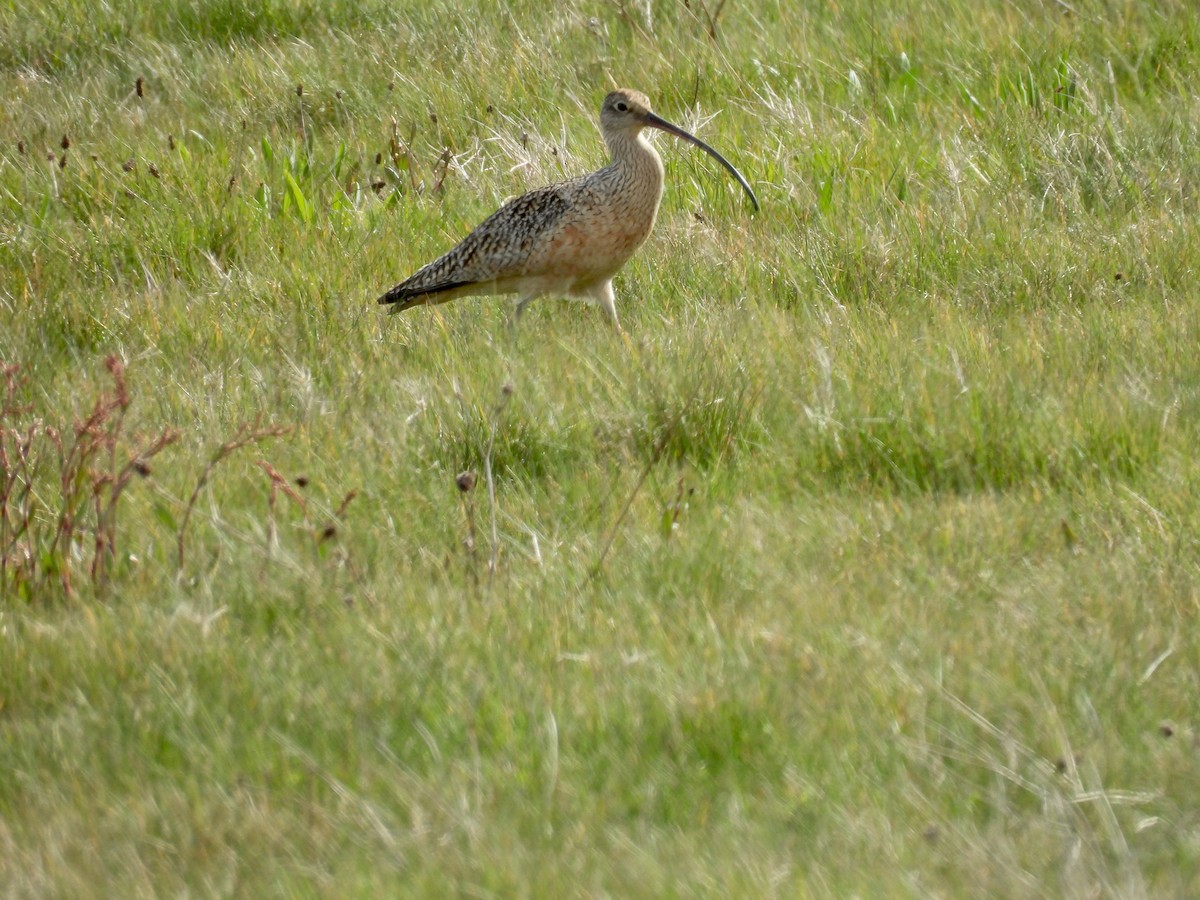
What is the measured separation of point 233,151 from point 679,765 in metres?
5.57

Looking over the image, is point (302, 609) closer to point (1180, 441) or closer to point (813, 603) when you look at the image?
point (813, 603)

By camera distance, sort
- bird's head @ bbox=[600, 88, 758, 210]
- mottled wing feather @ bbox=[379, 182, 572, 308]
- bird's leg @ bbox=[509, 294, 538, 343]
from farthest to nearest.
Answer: bird's head @ bbox=[600, 88, 758, 210] < mottled wing feather @ bbox=[379, 182, 572, 308] < bird's leg @ bbox=[509, 294, 538, 343]

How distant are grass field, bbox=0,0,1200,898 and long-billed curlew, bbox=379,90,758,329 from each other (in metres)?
0.14

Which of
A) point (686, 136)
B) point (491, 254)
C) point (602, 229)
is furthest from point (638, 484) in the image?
point (686, 136)

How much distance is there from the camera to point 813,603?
375cm

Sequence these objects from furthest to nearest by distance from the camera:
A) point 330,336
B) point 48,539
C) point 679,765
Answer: point 330,336 → point 48,539 → point 679,765

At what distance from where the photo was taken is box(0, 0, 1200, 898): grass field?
10.1ft

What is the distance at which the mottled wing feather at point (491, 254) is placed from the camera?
6.55 meters

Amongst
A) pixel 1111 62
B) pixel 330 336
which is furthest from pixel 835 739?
pixel 1111 62

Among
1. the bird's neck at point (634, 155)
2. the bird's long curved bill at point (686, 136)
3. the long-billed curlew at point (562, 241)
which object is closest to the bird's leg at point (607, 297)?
the long-billed curlew at point (562, 241)

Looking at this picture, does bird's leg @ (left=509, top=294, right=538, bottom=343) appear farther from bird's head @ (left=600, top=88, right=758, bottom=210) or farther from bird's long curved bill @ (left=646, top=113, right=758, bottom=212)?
bird's long curved bill @ (left=646, top=113, right=758, bottom=212)

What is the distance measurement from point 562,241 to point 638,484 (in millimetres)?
2453

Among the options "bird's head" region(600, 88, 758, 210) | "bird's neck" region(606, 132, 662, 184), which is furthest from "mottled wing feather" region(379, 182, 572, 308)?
"bird's head" region(600, 88, 758, 210)

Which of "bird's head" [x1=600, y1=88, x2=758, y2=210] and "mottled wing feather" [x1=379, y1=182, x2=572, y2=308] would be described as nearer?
"mottled wing feather" [x1=379, y1=182, x2=572, y2=308]
